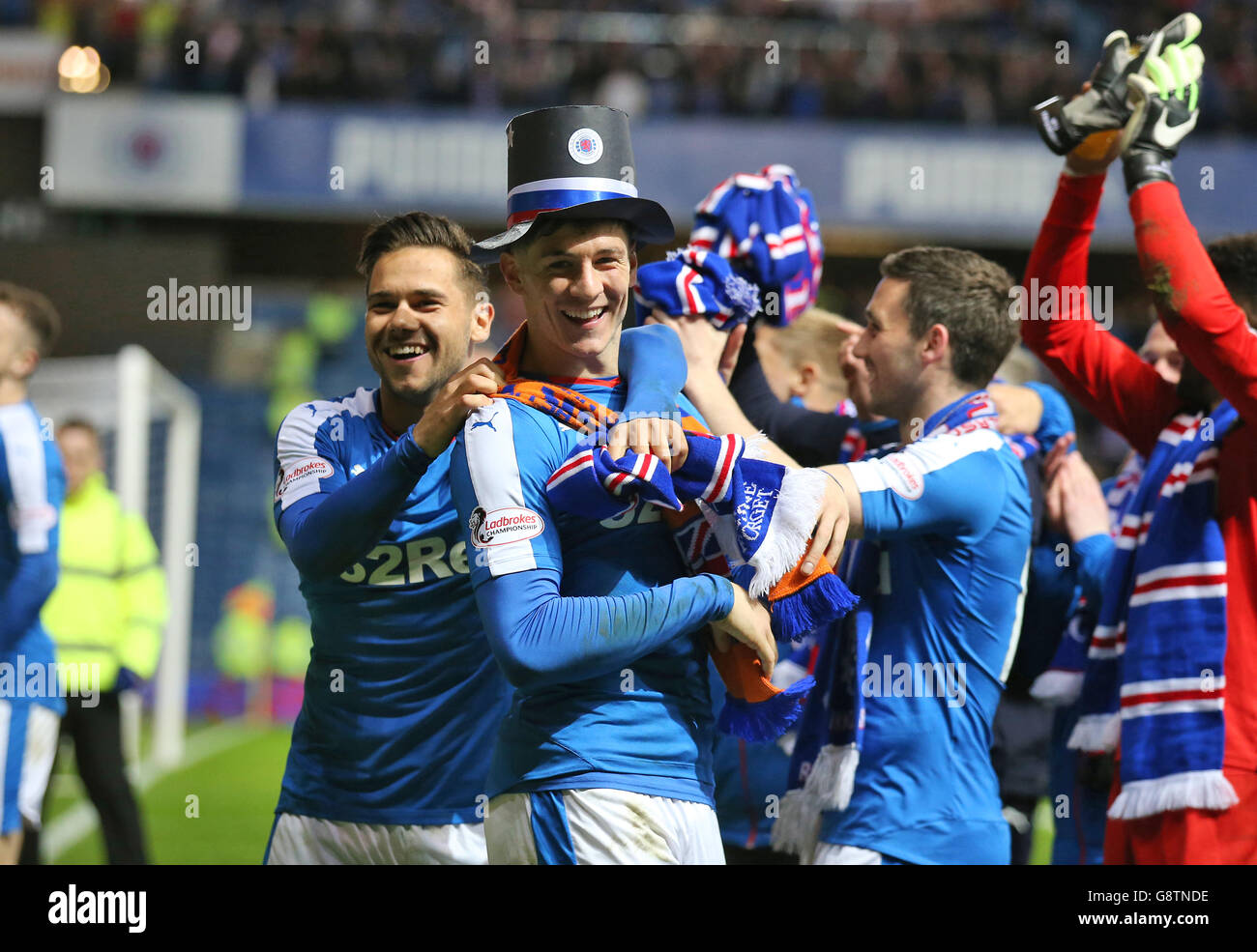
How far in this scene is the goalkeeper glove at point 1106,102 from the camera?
3.04m

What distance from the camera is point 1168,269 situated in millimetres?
2904

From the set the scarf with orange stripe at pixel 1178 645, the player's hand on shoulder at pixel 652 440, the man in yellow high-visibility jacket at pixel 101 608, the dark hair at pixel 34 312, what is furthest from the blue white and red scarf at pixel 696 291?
the man in yellow high-visibility jacket at pixel 101 608

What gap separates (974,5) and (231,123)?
29.2 feet

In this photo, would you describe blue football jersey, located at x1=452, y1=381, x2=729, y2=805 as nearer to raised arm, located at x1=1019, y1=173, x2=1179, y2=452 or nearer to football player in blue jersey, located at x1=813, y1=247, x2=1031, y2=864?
football player in blue jersey, located at x1=813, y1=247, x2=1031, y2=864

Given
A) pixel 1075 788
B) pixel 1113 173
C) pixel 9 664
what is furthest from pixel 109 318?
pixel 1075 788

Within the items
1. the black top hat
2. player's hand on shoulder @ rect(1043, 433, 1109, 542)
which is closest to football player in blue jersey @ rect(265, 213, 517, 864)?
the black top hat

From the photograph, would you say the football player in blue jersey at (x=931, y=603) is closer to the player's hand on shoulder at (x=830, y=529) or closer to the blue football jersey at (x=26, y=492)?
the player's hand on shoulder at (x=830, y=529)

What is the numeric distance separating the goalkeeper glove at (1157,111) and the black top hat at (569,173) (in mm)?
1207

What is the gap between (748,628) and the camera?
2.27 m

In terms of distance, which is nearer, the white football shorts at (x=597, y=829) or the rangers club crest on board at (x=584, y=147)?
the white football shorts at (x=597, y=829)

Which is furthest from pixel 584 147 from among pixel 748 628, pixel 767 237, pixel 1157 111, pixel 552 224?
pixel 1157 111

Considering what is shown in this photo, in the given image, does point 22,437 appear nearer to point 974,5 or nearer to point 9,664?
point 9,664

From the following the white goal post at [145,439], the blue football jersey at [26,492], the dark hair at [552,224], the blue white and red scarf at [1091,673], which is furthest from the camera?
the white goal post at [145,439]

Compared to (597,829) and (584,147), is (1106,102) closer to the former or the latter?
(584,147)
